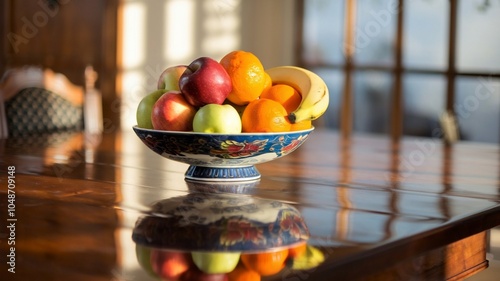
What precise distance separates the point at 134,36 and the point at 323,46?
137cm

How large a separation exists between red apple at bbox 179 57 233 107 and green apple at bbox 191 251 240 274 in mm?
573

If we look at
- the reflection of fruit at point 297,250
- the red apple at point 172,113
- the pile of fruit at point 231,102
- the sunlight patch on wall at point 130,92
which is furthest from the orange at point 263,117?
the sunlight patch on wall at point 130,92

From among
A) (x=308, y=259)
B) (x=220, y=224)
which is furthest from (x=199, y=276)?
(x=220, y=224)

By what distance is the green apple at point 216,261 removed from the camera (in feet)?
2.99

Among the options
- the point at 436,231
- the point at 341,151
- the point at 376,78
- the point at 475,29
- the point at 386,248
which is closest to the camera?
the point at 386,248

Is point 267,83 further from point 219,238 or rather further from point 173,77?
point 219,238

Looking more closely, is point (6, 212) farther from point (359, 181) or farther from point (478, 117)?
point (478, 117)

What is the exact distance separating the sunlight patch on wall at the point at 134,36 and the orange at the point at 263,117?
345 centimetres

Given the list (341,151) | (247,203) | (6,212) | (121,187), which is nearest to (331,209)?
(247,203)

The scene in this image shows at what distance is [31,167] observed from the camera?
1717 millimetres

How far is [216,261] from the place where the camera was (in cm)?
95

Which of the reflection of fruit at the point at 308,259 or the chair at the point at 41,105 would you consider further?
the chair at the point at 41,105

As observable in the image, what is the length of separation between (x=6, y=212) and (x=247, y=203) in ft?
1.29

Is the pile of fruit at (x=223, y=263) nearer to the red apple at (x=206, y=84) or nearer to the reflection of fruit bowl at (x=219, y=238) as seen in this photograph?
the reflection of fruit bowl at (x=219, y=238)
